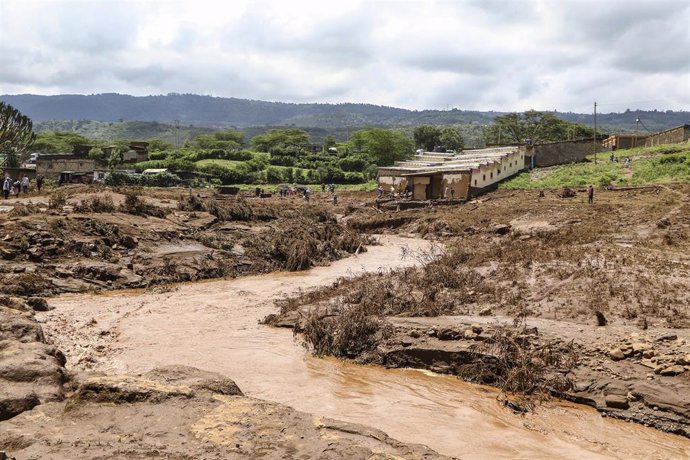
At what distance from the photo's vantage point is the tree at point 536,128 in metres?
83.2

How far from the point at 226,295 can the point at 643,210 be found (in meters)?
19.4

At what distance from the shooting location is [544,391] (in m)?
9.94

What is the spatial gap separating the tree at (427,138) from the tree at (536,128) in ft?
59.2

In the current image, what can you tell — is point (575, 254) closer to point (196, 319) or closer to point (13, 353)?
point (196, 319)

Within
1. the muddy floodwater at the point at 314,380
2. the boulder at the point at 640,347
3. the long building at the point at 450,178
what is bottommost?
the muddy floodwater at the point at 314,380

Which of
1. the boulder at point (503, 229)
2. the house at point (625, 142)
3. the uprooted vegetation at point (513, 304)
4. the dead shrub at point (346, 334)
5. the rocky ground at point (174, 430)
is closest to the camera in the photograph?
the rocky ground at point (174, 430)

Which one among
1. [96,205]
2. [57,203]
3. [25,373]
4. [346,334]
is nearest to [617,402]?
[346,334]

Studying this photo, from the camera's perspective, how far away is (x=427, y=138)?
103 metres

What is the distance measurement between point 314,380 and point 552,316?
5.41m

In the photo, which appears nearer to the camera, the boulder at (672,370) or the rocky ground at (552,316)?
the boulder at (672,370)

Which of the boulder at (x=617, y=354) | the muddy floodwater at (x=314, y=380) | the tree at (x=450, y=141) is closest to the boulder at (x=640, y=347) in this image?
the boulder at (x=617, y=354)

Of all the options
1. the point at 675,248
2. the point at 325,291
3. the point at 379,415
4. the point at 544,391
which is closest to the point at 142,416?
the point at 379,415

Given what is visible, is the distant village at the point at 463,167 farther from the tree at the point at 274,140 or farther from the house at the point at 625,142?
the tree at the point at 274,140

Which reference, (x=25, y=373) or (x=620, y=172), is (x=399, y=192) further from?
(x=25, y=373)
